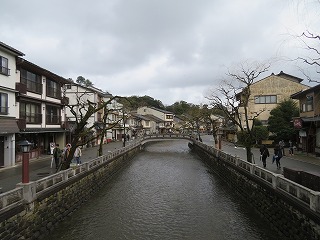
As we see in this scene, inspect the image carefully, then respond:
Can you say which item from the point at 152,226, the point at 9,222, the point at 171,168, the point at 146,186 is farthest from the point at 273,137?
the point at 9,222

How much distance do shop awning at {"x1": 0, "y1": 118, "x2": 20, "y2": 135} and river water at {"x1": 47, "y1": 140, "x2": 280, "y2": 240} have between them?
9.16m

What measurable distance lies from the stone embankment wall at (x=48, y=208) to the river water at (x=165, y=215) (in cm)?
54

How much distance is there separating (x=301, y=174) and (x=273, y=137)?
31.7 meters

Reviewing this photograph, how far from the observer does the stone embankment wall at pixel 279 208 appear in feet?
31.5

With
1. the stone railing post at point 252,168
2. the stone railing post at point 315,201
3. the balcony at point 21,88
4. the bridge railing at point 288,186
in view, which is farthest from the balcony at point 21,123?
the stone railing post at point 315,201

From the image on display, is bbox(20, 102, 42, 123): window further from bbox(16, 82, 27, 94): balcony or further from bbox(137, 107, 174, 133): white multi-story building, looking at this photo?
bbox(137, 107, 174, 133): white multi-story building

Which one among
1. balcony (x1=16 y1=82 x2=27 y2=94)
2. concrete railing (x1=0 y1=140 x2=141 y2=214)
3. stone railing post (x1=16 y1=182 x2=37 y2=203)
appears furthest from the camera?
balcony (x1=16 y1=82 x2=27 y2=94)

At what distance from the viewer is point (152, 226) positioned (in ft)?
45.3

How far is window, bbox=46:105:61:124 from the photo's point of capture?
100 ft

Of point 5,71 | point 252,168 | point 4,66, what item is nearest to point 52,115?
point 5,71

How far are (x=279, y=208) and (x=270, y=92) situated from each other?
39.0 meters

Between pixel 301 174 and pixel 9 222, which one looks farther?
pixel 301 174

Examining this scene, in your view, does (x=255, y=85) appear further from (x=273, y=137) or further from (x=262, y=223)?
(x=262, y=223)

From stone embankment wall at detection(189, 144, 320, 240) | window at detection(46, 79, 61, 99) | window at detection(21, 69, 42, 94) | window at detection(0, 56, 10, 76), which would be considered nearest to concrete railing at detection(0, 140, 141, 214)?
window at detection(0, 56, 10, 76)
